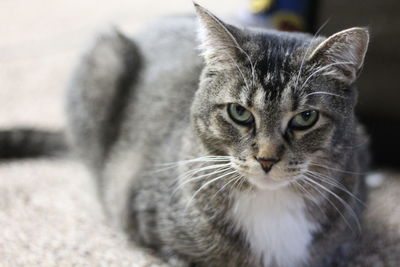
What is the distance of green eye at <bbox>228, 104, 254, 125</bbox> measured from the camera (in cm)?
137

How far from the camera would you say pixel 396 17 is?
85.4 inches

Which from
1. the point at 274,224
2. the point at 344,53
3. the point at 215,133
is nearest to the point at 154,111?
the point at 215,133

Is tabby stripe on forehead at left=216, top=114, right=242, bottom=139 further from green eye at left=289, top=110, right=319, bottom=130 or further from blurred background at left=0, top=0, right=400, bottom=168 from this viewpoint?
blurred background at left=0, top=0, right=400, bottom=168

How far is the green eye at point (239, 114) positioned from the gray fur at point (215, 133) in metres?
0.02

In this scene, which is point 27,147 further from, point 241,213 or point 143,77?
point 241,213

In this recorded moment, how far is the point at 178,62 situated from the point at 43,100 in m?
1.14

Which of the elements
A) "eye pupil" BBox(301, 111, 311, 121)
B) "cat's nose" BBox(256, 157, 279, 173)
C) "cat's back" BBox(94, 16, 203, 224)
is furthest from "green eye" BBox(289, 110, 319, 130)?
"cat's back" BBox(94, 16, 203, 224)

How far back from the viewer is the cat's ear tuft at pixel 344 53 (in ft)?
4.36

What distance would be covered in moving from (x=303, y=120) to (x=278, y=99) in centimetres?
9

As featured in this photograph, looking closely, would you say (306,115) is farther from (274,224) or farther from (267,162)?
(274,224)

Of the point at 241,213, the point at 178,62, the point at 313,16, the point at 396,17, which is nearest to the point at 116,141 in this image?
the point at 178,62

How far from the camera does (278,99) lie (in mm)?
1328

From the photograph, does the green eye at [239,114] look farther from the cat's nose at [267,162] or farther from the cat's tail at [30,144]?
the cat's tail at [30,144]

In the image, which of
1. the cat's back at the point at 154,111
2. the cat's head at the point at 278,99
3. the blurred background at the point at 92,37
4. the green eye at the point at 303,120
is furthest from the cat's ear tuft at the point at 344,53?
the blurred background at the point at 92,37
